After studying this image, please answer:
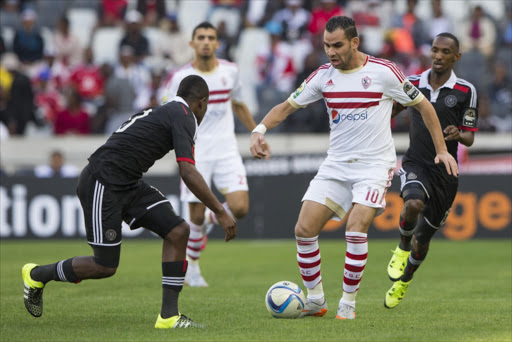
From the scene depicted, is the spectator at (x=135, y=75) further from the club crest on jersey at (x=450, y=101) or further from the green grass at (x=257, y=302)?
the club crest on jersey at (x=450, y=101)

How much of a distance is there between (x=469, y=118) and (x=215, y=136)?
11.9 ft

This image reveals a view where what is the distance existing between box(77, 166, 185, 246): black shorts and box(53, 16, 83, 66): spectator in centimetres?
1620

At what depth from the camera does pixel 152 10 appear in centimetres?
2488

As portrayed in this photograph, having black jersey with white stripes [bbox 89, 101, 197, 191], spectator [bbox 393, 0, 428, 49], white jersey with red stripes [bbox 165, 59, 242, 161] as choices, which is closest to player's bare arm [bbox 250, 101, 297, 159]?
black jersey with white stripes [bbox 89, 101, 197, 191]

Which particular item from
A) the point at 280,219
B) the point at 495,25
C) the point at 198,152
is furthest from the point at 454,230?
the point at 198,152

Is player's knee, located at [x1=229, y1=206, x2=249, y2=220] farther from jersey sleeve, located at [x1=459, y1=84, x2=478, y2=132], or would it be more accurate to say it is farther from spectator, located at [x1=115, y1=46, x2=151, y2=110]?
spectator, located at [x1=115, y1=46, x2=151, y2=110]

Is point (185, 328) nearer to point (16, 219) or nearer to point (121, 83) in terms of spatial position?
point (16, 219)

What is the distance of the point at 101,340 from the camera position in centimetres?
695

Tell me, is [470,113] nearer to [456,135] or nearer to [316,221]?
[456,135]

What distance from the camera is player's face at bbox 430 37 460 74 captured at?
9781mm

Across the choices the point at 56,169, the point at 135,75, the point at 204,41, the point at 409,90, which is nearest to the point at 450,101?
the point at 409,90

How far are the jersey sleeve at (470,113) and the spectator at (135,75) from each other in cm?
1239

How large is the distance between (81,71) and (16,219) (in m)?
4.71

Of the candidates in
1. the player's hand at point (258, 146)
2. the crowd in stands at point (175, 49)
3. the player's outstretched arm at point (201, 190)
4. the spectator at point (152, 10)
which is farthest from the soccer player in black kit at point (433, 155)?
the spectator at point (152, 10)
